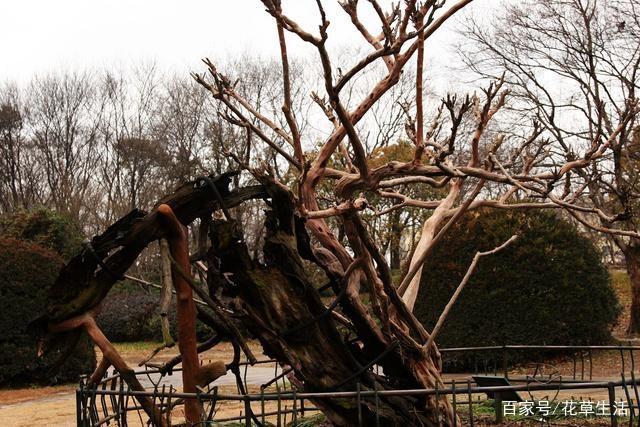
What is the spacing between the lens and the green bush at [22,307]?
14594mm

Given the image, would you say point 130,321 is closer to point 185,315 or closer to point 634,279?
point 634,279

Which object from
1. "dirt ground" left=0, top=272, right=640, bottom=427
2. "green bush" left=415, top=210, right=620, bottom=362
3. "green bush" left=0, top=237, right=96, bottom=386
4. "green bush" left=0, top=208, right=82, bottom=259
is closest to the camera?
"dirt ground" left=0, top=272, right=640, bottom=427

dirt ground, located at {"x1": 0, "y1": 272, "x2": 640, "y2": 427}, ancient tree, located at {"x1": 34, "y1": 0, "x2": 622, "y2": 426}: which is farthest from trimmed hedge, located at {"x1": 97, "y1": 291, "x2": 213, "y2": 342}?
ancient tree, located at {"x1": 34, "y1": 0, "x2": 622, "y2": 426}

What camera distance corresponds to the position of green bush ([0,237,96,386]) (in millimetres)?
14594

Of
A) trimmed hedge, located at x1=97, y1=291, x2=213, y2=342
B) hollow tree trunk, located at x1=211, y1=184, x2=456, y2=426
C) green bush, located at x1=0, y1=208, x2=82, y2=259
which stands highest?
green bush, located at x1=0, y1=208, x2=82, y2=259

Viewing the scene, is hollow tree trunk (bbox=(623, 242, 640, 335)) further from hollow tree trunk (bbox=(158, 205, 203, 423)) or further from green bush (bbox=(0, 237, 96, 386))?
hollow tree trunk (bbox=(158, 205, 203, 423))

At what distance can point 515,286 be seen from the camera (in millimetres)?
13742

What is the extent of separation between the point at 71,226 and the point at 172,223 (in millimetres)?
23763

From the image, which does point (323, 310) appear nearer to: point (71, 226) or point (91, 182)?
point (71, 226)

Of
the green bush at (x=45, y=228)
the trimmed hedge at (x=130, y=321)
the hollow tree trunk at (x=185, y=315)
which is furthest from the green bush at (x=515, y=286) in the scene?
the green bush at (x=45, y=228)

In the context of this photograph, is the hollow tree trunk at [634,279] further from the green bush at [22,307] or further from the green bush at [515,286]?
the green bush at [22,307]

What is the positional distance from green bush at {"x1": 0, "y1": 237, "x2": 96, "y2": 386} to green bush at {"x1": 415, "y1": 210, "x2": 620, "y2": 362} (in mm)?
6708

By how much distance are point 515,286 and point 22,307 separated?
9063 mm

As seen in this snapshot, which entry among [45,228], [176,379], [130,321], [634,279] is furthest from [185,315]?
[130,321]
